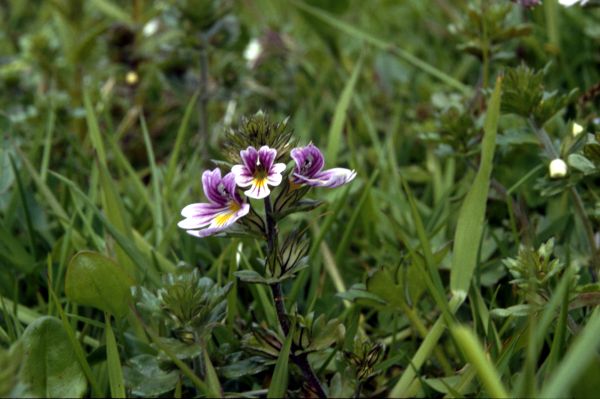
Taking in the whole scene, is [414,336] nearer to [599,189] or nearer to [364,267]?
[364,267]

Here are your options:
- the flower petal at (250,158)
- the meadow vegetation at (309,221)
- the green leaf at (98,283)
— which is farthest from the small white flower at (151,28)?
the flower petal at (250,158)

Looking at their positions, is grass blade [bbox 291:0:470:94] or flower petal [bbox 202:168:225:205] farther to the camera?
grass blade [bbox 291:0:470:94]

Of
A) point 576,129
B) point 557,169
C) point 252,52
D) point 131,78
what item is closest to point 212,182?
point 557,169

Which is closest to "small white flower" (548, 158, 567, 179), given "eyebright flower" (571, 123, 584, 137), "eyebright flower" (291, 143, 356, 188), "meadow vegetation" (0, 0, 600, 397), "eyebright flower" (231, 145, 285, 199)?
"meadow vegetation" (0, 0, 600, 397)

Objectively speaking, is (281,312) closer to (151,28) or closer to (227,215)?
(227,215)

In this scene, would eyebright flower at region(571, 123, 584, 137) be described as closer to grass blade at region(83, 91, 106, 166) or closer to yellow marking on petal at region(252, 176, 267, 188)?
yellow marking on petal at region(252, 176, 267, 188)

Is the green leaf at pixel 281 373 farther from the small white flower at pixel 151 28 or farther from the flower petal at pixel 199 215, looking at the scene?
the small white flower at pixel 151 28

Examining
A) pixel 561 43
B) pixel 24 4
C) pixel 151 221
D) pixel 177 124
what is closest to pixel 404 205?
pixel 151 221

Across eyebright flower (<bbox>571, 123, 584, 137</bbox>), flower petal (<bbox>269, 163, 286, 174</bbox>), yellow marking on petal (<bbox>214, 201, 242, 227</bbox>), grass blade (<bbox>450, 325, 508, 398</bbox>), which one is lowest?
grass blade (<bbox>450, 325, 508, 398</bbox>)

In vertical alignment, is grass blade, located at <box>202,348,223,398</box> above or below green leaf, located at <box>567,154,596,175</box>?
below
